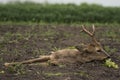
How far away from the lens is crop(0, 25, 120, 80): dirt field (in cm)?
608

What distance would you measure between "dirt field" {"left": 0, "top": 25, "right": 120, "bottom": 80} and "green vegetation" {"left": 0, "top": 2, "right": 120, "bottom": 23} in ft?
A: 3.28

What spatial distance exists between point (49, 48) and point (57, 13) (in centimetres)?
394

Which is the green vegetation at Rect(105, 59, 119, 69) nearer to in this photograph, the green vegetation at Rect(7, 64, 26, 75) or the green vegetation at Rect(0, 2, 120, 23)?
the green vegetation at Rect(7, 64, 26, 75)

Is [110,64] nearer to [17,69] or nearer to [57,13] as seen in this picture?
[17,69]

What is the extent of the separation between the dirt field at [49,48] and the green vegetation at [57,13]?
1.00 metres

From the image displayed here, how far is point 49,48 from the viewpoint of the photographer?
7.91 m

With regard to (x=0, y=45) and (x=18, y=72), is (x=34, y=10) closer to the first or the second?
(x=0, y=45)

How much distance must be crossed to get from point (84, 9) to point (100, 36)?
2544mm

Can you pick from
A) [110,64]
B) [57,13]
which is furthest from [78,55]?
[57,13]

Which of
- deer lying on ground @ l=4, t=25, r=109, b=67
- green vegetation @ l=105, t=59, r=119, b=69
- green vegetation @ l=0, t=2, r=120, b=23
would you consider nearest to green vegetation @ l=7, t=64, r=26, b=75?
deer lying on ground @ l=4, t=25, r=109, b=67

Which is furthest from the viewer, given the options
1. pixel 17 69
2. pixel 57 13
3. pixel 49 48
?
pixel 57 13

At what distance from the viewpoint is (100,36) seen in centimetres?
955

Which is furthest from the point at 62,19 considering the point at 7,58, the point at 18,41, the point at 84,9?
the point at 7,58

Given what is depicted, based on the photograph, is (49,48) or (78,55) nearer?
(78,55)
